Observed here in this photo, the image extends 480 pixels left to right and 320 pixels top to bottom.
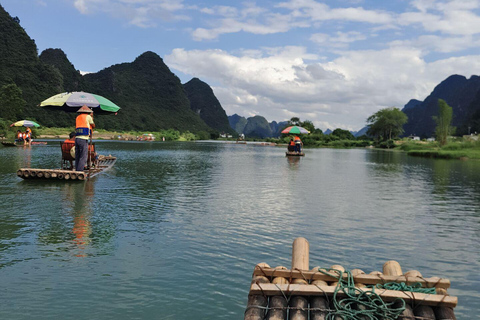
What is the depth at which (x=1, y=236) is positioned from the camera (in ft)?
30.3

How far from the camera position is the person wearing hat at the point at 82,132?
18016 millimetres

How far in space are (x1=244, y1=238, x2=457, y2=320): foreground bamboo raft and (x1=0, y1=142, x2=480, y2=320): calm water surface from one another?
1192 mm

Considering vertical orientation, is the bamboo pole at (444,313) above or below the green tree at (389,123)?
below

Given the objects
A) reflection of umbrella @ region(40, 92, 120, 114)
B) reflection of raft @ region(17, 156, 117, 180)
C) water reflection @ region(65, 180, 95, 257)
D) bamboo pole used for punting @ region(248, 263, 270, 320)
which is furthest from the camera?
reflection of umbrella @ region(40, 92, 120, 114)

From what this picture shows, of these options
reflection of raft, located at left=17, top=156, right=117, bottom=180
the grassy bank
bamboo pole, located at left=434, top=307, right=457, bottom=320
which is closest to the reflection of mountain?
reflection of raft, located at left=17, top=156, right=117, bottom=180

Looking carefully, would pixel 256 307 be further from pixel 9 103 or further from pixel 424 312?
pixel 9 103

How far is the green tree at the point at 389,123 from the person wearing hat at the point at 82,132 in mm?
114705

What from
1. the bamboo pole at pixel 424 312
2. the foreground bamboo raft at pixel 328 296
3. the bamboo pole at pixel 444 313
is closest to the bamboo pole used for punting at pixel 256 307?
the foreground bamboo raft at pixel 328 296

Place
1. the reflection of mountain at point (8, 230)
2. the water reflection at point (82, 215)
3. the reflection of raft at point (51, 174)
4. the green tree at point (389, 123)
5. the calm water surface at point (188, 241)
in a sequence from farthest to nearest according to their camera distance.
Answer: the green tree at point (389, 123) → the reflection of raft at point (51, 174) → the water reflection at point (82, 215) → the reflection of mountain at point (8, 230) → the calm water surface at point (188, 241)

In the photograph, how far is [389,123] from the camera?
4742 inches

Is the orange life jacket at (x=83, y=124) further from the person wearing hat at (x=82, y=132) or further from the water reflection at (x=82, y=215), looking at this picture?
the water reflection at (x=82, y=215)

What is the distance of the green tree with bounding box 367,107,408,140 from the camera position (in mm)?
121625

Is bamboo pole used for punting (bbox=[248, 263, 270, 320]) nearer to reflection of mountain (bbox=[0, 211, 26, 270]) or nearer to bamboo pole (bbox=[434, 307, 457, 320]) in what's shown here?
bamboo pole (bbox=[434, 307, 457, 320])

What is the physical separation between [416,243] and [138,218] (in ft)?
25.2
